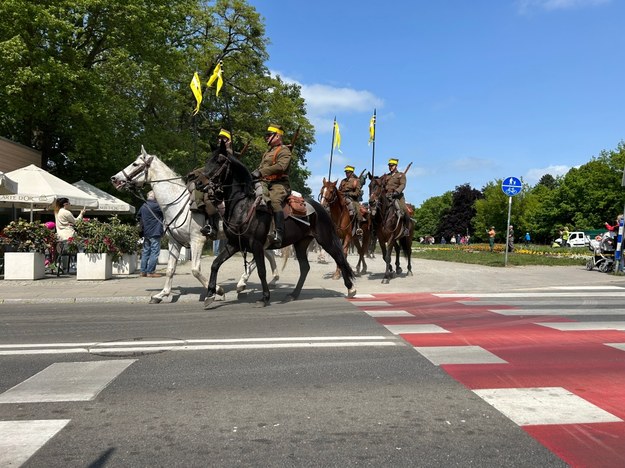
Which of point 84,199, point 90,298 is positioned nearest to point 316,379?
point 90,298

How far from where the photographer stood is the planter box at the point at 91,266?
1395 centimetres

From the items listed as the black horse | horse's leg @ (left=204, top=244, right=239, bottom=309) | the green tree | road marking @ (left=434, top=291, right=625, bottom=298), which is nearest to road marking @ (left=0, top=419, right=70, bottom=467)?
the black horse

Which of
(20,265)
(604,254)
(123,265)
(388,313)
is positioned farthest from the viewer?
(604,254)

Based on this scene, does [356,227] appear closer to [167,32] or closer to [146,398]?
[146,398]

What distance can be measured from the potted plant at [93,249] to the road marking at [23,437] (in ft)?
35.5

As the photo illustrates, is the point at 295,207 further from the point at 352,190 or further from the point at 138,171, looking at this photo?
the point at 352,190

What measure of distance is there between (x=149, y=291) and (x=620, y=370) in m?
9.37

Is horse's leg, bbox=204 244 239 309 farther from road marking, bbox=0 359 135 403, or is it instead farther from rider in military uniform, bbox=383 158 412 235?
rider in military uniform, bbox=383 158 412 235

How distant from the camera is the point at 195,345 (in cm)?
636

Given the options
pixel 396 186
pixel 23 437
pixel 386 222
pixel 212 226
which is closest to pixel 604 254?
pixel 396 186

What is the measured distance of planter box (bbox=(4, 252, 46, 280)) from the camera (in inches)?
542

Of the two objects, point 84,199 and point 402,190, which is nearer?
point 402,190

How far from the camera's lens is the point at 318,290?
40.9 ft

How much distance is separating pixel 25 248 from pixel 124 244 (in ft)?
8.29
